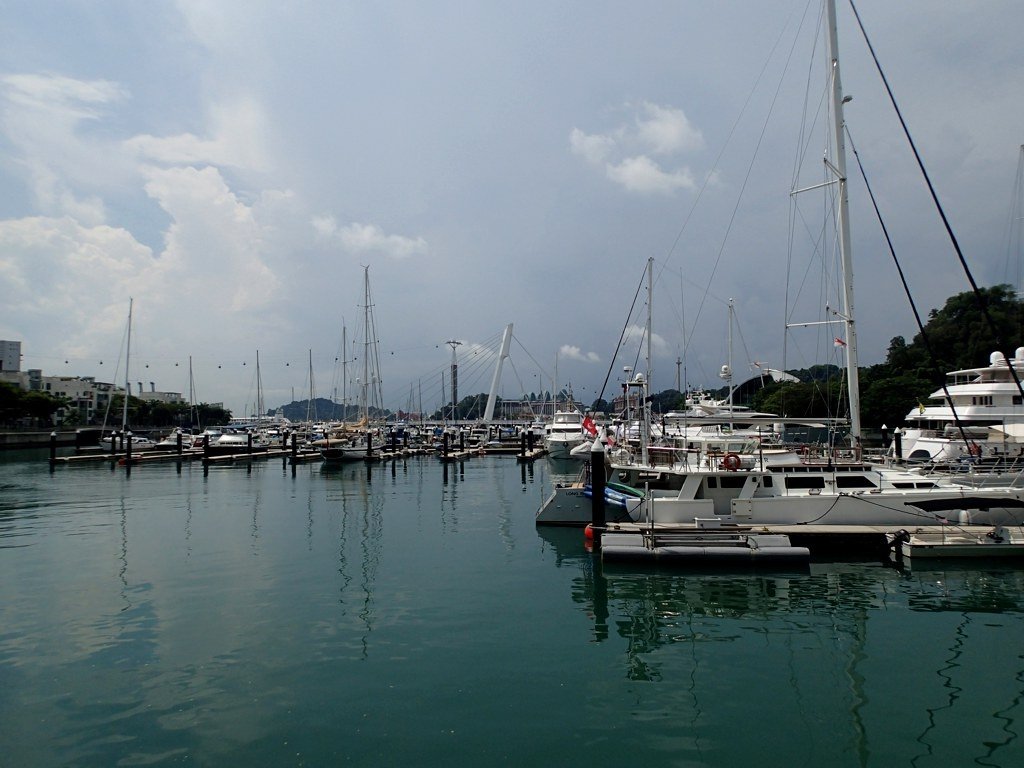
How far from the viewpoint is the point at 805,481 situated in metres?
22.0

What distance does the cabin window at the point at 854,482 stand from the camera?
→ 71.9 feet

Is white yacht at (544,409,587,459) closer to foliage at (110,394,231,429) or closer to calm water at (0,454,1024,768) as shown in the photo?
calm water at (0,454,1024,768)

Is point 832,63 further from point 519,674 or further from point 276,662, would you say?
point 276,662

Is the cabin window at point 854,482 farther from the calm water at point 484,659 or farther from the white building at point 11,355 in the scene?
the white building at point 11,355

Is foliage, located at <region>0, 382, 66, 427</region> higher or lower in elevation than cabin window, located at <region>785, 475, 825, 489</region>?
higher

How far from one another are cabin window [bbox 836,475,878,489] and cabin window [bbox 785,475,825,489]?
609 mm

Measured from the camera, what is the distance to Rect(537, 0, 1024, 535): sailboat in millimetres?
20672

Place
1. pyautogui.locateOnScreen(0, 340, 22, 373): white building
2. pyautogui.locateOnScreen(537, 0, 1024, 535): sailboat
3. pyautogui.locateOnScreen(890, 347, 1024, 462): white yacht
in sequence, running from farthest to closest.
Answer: pyautogui.locateOnScreen(0, 340, 22, 373): white building, pyautogui.locateOnScreen(890, 347, 1024, 462): white yacht, pyautogui.locateOnScreen(537, 0, 1024, 535): sailboat

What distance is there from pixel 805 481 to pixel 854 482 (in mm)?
1659

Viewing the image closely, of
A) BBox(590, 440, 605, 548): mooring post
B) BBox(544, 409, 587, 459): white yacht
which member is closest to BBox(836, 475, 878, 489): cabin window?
BBox(590, 440, 605, 548): mooring post

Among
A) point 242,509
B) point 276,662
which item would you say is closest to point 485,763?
point 276,662

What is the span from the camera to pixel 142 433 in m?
112

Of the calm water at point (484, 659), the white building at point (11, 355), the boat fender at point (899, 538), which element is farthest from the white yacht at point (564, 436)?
the white building at point (11, 355)

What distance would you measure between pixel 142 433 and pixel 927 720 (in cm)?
12341
